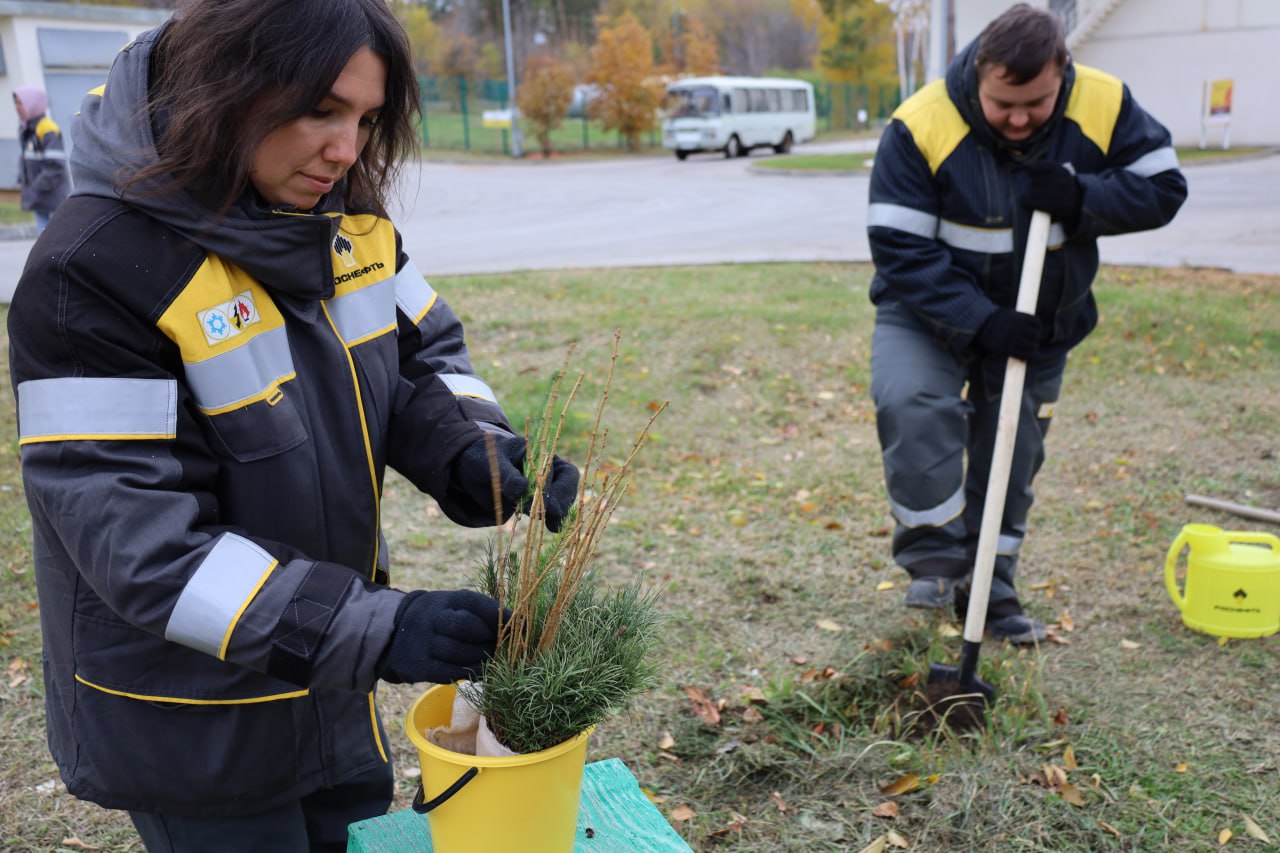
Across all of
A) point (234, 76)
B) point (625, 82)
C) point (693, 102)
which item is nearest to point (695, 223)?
point (234, 76)

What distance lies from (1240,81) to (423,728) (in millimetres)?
28661

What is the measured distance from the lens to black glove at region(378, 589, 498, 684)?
1.52m

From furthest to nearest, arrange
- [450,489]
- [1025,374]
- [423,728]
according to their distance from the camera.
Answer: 1. [1025,374]
2. [450,489]
3. [423,728]

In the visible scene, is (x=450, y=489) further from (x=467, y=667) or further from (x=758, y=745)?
(x=758, y=745)

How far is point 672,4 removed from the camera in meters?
58.6

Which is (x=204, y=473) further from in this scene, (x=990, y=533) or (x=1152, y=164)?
(x=1152, y=164)

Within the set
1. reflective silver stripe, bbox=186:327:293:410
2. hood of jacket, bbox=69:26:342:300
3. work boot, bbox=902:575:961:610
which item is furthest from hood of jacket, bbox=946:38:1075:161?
reflective silver stripe, bbox=186:327:293:410

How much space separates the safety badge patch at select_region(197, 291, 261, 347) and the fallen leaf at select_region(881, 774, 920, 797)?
6.77 ft

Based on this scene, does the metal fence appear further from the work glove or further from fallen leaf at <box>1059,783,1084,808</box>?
the work glove

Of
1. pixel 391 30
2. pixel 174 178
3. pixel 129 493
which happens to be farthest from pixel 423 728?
pixel 391 30

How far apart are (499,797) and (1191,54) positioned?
1122 inches

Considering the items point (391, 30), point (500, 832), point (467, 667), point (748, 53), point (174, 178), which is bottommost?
point (500, 832)

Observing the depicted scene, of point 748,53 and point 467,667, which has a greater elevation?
point 748,53

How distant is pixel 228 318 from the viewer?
1.63m
